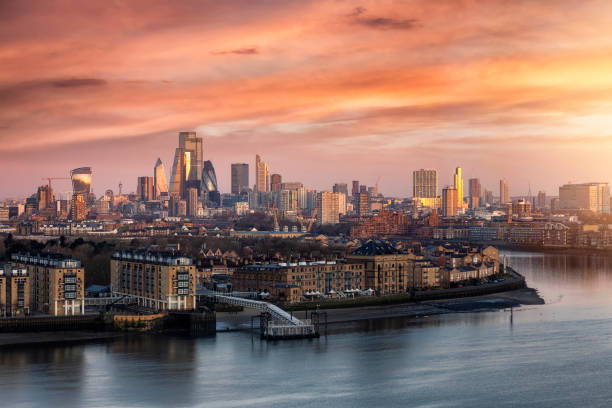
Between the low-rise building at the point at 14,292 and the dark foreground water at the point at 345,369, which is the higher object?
the low-rise building at the point at 14,292

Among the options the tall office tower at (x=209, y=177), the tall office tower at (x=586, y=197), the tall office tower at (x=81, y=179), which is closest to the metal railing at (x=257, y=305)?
the tall office tower at (x=81, y=179)

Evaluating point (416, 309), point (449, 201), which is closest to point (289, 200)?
point (449, 201)

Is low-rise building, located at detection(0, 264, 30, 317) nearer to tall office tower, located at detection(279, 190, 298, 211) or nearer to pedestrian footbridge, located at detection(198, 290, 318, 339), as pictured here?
pedestrian footbridge, located at detection(198, 290, 318, 339)

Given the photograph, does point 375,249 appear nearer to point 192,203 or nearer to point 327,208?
point 327,208

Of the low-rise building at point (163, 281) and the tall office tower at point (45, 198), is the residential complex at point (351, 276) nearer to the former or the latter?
the low-rise building at point (163, 281)

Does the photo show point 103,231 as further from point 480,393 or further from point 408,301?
point 480,393

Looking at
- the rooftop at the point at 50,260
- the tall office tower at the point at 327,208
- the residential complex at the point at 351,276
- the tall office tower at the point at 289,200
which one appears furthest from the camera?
the tall office tower at the point at 289,200

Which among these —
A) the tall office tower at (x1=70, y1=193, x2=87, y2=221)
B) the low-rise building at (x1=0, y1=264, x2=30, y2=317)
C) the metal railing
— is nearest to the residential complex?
the metal railing
